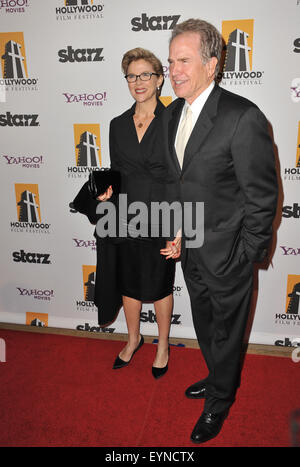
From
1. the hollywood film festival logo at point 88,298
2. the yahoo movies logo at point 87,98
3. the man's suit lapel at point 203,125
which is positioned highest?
the yahoo movies logo at point 87,98

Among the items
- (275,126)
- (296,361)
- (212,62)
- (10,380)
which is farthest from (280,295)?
(10,380)

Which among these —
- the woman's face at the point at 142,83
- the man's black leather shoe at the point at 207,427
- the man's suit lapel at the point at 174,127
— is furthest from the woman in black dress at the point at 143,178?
the man's black leather shoe at the point at 207,427

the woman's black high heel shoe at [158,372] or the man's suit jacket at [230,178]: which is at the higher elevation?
the man's suit jacket at [230,178]

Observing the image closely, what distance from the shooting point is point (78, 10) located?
2.73 m

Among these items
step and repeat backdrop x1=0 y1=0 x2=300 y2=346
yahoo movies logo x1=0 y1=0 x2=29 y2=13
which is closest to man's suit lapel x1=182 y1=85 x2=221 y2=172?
step and repeat backdrop x1=0 y1=0 x2=300 y2=346

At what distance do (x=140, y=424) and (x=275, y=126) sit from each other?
2.15 metres

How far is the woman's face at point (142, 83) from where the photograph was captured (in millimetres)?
2387

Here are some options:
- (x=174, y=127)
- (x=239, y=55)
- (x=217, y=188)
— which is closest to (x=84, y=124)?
(x=174, y=127)

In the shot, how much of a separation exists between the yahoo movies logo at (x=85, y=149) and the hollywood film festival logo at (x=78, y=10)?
2.37 feet

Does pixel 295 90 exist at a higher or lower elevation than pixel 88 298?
higher

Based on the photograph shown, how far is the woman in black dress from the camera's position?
2.40 metres

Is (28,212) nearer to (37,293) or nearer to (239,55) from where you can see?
(37,293)

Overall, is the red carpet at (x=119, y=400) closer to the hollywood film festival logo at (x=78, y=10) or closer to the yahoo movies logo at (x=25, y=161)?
the yahoo movies logo at (x=25, y=161)

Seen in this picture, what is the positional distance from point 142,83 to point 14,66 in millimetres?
1171
